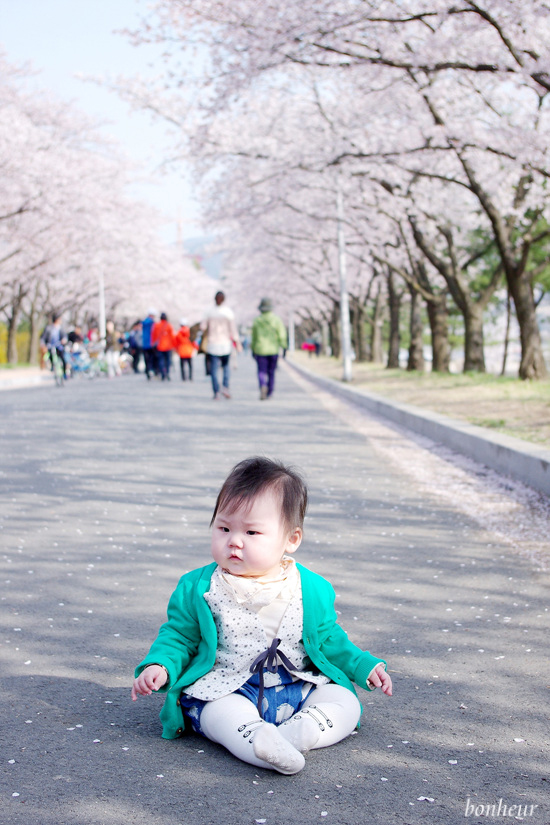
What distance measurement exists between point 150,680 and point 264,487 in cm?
65

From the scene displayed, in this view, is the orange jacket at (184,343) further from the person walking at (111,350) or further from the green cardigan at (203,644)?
the green cardigan at (203,644)

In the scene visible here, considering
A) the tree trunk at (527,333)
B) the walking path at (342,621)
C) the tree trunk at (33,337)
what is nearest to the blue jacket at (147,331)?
the tree trunk at (527,333)

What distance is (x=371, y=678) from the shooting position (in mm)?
2928

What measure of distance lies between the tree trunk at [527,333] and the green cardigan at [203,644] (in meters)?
15.4

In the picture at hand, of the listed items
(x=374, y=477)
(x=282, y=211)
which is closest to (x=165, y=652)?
(x=374, y=477)

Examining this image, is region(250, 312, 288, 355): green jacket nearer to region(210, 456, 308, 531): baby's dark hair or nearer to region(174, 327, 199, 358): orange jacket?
region(174, 327, 199, 358): orange jacket

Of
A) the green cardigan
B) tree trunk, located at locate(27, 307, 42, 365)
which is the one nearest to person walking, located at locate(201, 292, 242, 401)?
the green cardigan

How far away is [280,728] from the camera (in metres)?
2.79

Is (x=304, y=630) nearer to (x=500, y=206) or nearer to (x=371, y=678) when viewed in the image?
(x=371, y=678)

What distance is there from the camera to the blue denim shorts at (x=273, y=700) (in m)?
2.89

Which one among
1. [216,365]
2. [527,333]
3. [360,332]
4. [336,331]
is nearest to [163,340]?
[216,365]

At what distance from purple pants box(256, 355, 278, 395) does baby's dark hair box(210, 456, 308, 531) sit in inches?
581

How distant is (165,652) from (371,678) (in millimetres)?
629

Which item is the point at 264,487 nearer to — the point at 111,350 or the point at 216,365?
the point at 216,365
